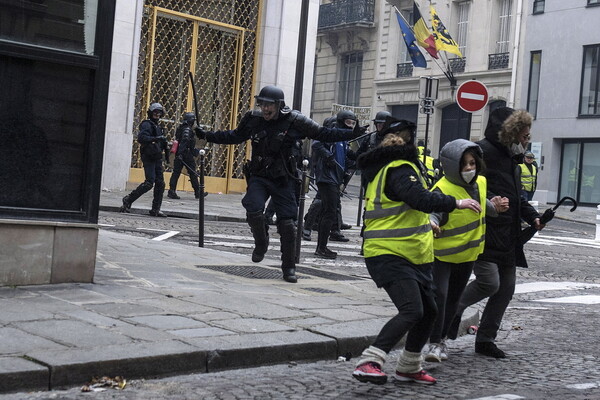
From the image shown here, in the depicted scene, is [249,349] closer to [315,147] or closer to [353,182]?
[315,147]

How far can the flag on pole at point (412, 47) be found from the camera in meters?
Answer: 35.2

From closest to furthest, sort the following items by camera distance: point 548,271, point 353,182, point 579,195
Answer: point 548,271 → point 579,195 → point 353,182

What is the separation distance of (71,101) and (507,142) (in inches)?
122

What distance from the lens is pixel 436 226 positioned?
20.2 ft

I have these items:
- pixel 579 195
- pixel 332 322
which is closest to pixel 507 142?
pixel 332 322

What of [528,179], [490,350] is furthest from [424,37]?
[490,350]

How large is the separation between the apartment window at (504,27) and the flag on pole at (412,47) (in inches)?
163

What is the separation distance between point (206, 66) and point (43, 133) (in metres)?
17.0

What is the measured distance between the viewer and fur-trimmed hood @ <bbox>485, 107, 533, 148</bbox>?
6910 mm

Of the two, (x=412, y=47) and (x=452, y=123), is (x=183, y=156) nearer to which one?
(x=412, y=47)

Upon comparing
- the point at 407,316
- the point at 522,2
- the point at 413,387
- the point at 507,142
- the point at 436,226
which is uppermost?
the point at 522,2

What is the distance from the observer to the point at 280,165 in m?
9.12

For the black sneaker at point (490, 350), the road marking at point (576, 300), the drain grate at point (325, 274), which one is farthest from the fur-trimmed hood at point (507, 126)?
the road marking at point (576, 300)

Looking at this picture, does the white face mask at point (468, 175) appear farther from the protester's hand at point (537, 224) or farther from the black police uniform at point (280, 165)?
the black police uniform at point (280, 165)
